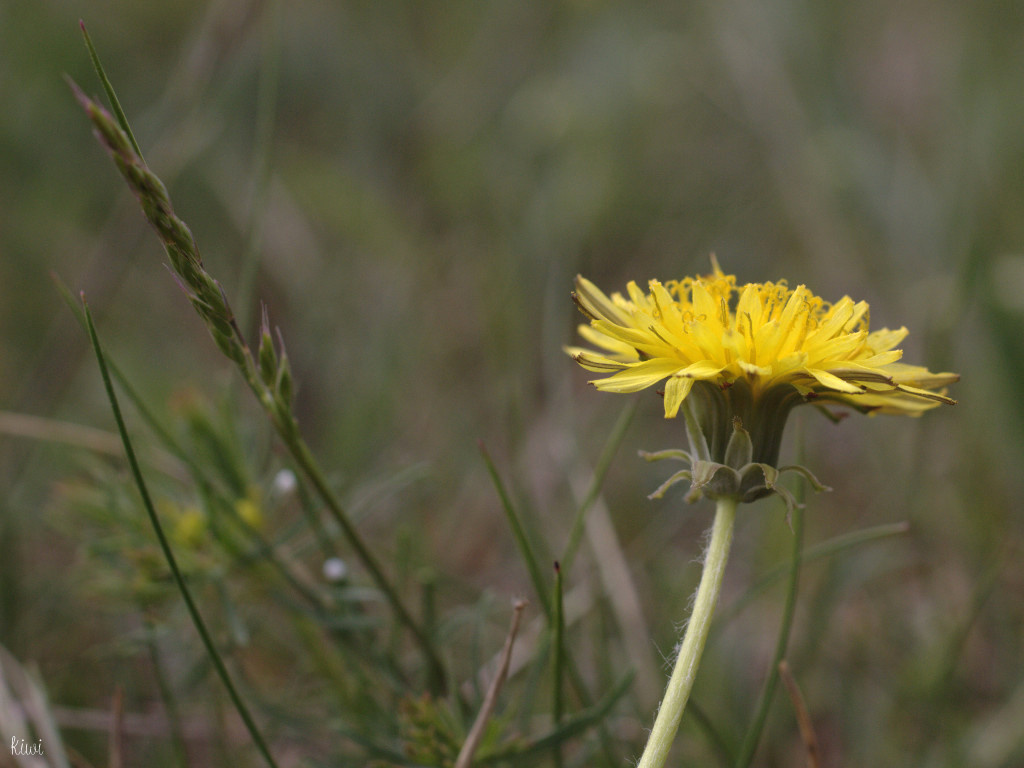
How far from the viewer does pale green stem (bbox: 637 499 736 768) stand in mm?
817

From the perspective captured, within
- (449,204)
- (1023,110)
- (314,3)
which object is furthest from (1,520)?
(1023,110)

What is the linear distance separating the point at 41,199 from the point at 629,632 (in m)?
3.03

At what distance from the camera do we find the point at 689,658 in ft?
2.78

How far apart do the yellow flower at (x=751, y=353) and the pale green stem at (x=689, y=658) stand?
0.17m

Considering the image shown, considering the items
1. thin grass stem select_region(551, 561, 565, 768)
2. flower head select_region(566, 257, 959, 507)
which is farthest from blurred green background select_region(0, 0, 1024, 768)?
thin grass stem select_region(551, 561, 565, 768)

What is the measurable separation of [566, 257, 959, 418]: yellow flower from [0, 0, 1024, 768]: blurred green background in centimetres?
30

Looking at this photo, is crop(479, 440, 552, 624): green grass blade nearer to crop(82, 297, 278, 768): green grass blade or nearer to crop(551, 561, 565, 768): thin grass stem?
crop(551, 561, 565, 768): thin grass stem

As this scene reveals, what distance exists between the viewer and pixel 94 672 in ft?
6.04

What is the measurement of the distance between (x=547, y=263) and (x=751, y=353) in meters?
2.26

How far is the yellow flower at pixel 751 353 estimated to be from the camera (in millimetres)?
934

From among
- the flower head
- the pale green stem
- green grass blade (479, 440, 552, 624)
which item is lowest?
the pale green stem

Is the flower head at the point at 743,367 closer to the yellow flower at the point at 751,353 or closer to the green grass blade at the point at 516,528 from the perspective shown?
the yellow flower at the point at 751,353

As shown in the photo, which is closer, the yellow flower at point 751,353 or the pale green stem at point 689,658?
the pale green stem at point 689,658

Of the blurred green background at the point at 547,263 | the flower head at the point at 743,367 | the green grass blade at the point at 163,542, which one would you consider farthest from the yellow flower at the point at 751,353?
the green grass blade at the point at 163,542
